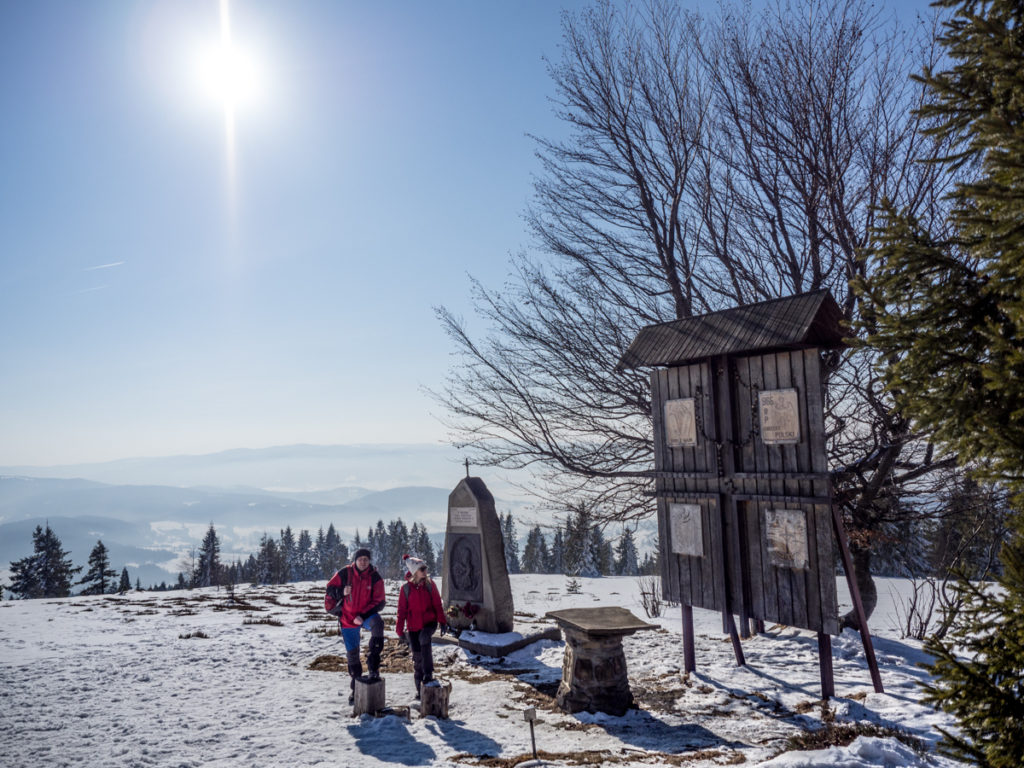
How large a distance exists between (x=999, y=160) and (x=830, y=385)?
26.5 ft

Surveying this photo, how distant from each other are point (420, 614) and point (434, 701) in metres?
1.09

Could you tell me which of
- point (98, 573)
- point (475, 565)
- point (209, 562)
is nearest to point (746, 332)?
point (475, 565)

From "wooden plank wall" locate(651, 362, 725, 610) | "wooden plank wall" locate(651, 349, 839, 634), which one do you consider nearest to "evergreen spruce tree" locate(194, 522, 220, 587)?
"wooden plank wall" locate(651, 362, 725, 610)

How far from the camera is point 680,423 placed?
352 inches

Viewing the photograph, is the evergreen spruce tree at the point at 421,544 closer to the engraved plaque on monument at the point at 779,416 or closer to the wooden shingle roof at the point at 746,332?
the wooden shingle roof at the point at 746,332

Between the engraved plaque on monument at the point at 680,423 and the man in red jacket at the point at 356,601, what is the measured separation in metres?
4.59

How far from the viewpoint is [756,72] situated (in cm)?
1037

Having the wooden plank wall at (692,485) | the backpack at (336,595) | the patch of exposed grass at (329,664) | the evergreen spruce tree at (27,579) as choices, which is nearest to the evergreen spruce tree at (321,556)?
the evergreen spruce tree at (27,579)

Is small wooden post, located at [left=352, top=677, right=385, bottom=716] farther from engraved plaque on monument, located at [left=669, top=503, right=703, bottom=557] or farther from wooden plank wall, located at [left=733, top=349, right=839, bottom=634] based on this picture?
wooden plank wall, located at [left=733, top=349, right=839, bottom=634]

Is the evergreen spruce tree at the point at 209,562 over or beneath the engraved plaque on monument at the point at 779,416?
beneath

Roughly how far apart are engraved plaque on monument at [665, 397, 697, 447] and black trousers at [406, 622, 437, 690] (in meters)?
4.26

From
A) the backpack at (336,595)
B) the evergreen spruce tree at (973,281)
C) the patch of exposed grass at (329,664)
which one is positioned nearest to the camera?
the evergreen spruce tree at (973,281)

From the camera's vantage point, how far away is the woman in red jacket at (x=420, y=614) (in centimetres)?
797

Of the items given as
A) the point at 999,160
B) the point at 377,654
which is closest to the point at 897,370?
the point at 999,160
